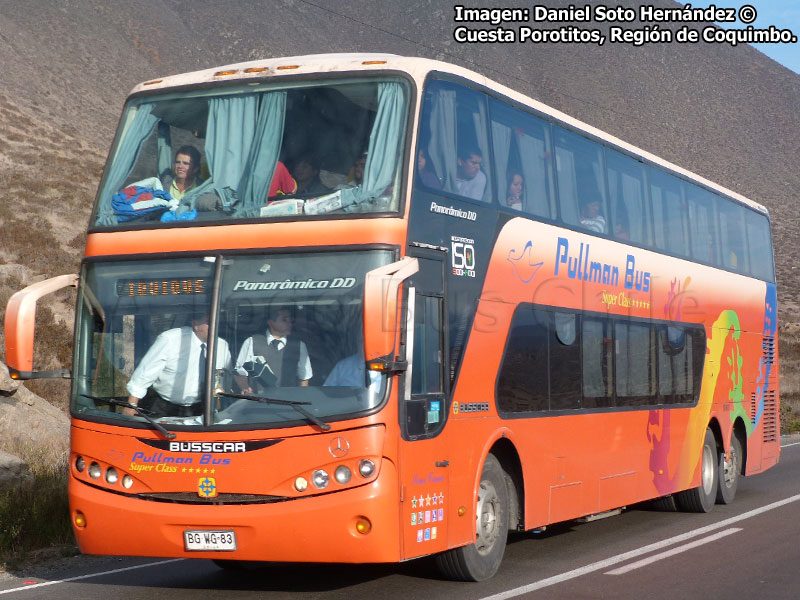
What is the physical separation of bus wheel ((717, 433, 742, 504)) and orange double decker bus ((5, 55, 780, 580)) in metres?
5.50

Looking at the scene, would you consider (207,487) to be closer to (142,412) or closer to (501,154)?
(142,412)

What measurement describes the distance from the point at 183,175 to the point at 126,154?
0.62 meters

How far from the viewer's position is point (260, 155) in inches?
369

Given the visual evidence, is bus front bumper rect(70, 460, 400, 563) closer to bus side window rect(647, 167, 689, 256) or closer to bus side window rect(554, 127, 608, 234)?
bus side window rect(554, 127, 608, 234)

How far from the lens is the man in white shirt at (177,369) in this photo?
8688 mm

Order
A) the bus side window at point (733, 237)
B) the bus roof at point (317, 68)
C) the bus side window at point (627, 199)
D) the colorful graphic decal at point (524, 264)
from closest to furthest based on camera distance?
the bus roof at point (317, 68), the colorful graphic decal at point (524, 264), the bus side window at point (627, 199), the bus side window at point (733, 237)

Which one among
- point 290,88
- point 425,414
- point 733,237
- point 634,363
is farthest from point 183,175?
point 733,237

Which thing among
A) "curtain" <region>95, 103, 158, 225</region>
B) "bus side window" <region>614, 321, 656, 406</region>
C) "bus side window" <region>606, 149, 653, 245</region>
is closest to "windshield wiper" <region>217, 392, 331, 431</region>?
"curtain" <region>95, 103, 158, 225</region>

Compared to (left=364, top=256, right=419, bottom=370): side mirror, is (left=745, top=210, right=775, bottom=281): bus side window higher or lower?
higher

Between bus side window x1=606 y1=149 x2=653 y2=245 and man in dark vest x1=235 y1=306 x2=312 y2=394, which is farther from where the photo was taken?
bus side window x1=606 y1=149 x2=653 y2=245

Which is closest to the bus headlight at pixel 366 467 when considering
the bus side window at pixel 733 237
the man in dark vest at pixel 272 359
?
the man in dark vest at pixel 272 359

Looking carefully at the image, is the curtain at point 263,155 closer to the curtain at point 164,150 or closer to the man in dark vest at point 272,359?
the curtain at point 164,150

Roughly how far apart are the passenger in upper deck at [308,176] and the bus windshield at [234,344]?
585 millimetres

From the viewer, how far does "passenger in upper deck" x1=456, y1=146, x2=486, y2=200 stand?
984cm
